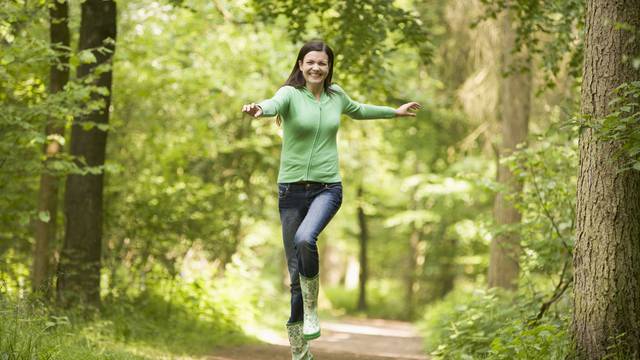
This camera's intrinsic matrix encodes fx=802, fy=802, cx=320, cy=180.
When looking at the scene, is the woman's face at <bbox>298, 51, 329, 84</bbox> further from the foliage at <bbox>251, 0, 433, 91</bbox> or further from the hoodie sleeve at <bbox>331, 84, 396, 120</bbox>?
the foliage at <bbox>251, 0, 433, 91</bbox>

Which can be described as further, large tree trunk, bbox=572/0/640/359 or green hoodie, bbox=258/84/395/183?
green hoodie, bbox=258/84/395/183

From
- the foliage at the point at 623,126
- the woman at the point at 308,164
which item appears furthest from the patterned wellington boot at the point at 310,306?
the foliage at the point at 623,126

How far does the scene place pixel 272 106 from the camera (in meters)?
5.29

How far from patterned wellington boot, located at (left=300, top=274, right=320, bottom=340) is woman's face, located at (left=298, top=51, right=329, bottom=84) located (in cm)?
141

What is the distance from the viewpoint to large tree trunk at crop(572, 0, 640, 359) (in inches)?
210

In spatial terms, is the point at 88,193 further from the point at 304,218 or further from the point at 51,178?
the point at 304,218

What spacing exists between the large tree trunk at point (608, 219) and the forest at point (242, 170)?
0.01m

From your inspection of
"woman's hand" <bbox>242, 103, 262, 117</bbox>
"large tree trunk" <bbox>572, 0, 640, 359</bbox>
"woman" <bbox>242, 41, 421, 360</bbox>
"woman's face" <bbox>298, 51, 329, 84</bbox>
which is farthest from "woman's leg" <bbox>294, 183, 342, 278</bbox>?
"large tree trunk" <bbox>572, 0, 640, 359</bbox>

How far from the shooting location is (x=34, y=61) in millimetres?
6973

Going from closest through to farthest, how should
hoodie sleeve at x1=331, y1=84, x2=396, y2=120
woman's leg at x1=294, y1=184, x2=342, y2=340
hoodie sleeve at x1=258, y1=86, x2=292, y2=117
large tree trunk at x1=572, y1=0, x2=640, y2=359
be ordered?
hoodie sleeve at x1=258, y1=86, x2=292, y2=117 → large tree trunk at x1=572, y1=0, x2=640, y2=359 → woman's leg at x1=294, y1=184, x2=342, y2=340 → hoodie sleeve at x1=331, y1=84, x2=396, y2=120

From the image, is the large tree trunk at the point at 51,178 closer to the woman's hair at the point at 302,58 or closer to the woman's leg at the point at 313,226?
the woman's hair at the point at 302,58

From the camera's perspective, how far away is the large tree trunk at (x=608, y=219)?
5340 mm

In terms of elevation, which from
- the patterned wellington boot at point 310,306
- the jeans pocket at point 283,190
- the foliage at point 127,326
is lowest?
the foliage at point 127,326

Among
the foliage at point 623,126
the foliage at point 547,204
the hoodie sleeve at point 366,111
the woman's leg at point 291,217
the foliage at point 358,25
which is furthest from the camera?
the foliage at point 358,25
